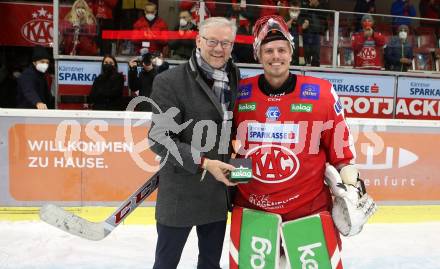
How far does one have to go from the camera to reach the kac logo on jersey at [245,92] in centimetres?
203

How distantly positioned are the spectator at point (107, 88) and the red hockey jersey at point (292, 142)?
3300mm

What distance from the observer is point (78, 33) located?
5.48 metres

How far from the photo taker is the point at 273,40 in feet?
6.33

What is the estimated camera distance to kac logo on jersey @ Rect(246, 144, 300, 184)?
6.48ft

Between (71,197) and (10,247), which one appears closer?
(10,247)

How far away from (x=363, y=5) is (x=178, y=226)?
20.6ft

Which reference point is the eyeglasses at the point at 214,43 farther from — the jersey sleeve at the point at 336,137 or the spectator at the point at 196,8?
the spectator at the point at 196,8

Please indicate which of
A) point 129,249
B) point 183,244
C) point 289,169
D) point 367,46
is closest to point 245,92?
point 289,169

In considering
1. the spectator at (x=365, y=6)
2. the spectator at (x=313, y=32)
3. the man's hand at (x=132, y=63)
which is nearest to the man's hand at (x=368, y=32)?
the spectator at (x=313, y=32)

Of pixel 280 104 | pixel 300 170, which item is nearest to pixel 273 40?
pixel 280 104

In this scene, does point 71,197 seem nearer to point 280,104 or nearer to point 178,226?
point 178,226

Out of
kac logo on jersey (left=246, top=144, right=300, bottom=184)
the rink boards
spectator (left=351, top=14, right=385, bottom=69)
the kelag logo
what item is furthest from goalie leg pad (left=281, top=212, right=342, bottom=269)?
the kelag logo

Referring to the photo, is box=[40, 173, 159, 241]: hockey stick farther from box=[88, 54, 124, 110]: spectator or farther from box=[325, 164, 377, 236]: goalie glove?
box=[88, 54, 124, 110]: spectator

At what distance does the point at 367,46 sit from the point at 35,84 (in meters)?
3.87
